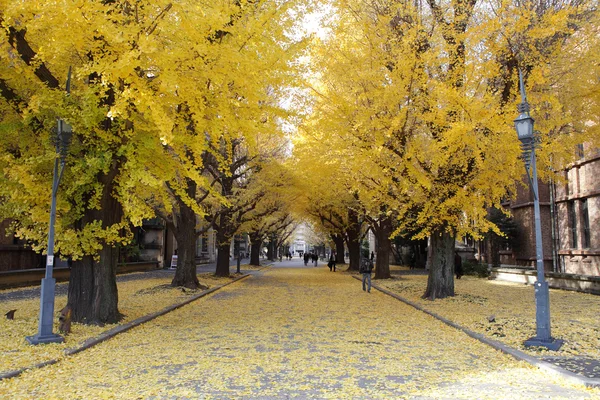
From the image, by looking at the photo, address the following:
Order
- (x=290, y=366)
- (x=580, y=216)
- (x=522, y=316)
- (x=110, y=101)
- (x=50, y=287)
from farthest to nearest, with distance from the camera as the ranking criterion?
(x=580, y=216), (x=522, y=316), (x=110, y=101), (x=50, y=287), (x=290, y=366)

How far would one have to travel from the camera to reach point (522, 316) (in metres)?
11.5

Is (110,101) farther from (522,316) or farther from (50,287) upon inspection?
(522,316)

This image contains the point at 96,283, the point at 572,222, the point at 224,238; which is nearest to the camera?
the point at 96,283

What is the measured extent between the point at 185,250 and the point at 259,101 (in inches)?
359

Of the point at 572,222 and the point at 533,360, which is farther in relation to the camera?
the point at 572,222

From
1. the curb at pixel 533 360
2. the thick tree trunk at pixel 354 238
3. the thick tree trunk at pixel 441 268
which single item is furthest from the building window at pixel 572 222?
the curb at pixel 533 360

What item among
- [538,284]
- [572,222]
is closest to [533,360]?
[538,284]

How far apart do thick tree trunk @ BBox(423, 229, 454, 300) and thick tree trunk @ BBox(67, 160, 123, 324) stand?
10236 millimetres

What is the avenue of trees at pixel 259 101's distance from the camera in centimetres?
869

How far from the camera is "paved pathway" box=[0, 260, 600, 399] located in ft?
18.7

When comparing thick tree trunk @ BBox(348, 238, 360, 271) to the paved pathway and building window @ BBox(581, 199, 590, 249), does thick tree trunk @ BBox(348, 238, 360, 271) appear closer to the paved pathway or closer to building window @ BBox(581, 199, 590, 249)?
building window @ BBox(581, 199, 590, 249)

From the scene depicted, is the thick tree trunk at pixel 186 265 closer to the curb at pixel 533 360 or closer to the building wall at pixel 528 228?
the curb at pixel 533 360

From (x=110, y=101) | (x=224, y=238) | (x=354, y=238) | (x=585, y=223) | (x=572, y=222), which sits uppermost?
(x=110, y=101)

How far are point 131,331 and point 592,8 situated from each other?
15920 millimetres
